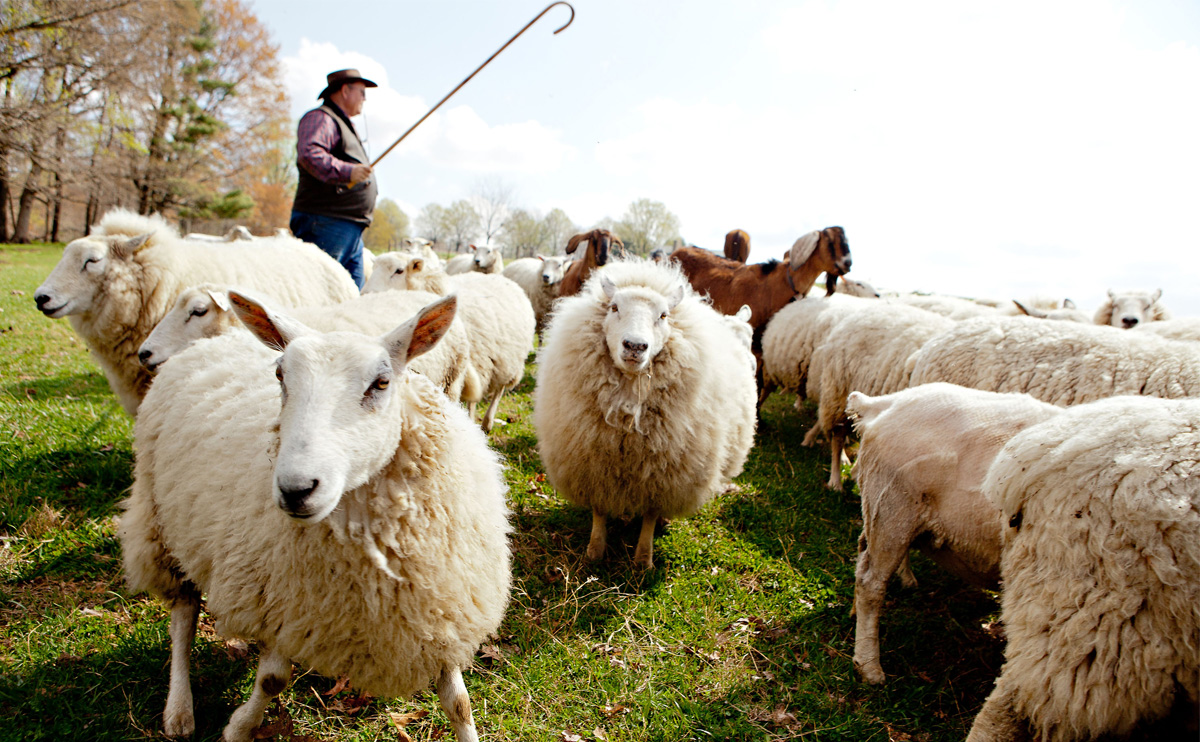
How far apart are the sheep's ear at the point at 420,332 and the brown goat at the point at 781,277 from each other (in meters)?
6.67

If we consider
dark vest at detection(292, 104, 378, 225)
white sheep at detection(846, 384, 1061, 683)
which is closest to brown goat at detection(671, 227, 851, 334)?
dark vest at detection(292, 104, 378, 225)

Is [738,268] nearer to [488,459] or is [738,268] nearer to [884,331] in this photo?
[884,331]

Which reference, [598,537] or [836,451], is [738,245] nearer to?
[836,451]

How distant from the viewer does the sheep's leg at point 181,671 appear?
8.07 feet

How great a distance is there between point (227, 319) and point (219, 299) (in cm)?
20

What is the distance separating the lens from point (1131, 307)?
24.7 feet

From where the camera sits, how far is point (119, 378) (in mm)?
4574

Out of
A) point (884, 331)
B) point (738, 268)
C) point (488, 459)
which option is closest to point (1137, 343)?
point (884, 331)

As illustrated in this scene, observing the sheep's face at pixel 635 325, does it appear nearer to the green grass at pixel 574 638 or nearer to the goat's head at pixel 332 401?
the green grass at pixel 574 638

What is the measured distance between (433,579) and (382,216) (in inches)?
2549

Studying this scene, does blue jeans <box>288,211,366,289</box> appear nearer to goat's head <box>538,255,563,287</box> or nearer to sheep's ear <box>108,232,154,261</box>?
sheep's ear <box>108,232,154,261</box>

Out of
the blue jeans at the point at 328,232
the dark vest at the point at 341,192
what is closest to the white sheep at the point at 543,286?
the blue jeans at the point at 328,232

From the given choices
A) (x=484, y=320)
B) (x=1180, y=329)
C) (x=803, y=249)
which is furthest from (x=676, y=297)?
(x=803, y=249)

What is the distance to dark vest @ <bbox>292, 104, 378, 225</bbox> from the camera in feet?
19.0
